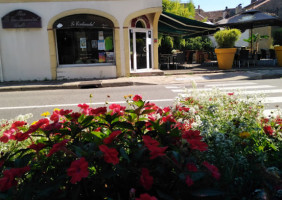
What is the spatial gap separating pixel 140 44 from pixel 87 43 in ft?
9.42

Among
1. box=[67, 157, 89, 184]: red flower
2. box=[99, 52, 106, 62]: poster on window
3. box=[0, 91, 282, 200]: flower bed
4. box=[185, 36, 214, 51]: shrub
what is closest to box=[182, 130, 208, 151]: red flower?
box=[0, 91, 282, 200]: flower bed

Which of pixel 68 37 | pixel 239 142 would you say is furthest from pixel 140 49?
pixel 239 142

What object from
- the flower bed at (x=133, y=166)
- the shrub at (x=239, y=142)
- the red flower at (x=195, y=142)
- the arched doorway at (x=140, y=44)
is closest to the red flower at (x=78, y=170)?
the flower bed at (x=133, y=166)

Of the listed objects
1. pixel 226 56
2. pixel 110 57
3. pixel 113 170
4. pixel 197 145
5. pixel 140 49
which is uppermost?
pixel 140 49

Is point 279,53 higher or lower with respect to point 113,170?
higher

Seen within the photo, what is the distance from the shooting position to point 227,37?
15258mm

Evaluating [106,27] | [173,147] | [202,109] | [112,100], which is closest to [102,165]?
[173,147]

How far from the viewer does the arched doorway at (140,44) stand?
14947mm

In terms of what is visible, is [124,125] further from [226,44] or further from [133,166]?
[226,44]

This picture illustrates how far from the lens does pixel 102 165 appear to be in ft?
5.07

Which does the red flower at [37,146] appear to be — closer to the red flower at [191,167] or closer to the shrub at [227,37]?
the red flower at [191,167]

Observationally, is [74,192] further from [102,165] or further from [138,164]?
[138,164]

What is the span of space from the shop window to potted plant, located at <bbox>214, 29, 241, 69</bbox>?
5.99 metres

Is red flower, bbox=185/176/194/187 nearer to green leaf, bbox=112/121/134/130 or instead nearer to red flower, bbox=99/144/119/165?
red flower, bbox=99/144/119/165
